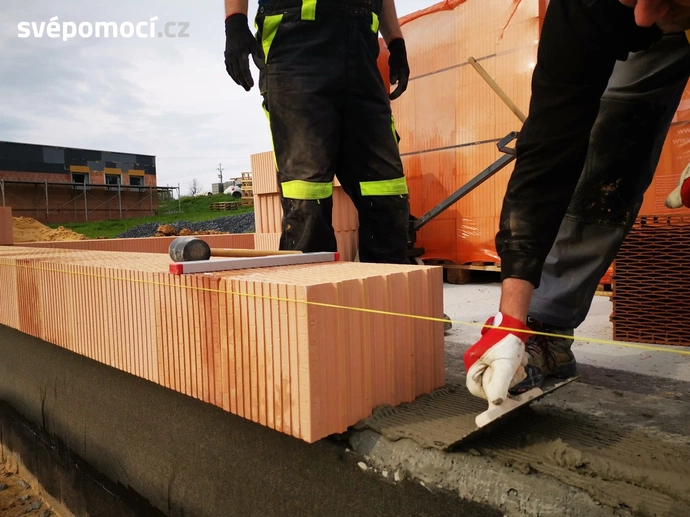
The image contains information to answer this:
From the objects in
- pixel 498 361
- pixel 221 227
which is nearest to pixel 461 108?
pixel 498 361

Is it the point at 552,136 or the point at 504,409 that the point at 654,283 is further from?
the point at 504,409

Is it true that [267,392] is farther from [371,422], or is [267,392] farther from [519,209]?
[519,209]

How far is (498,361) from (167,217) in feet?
96.0

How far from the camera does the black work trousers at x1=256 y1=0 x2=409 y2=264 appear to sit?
2324 millimetres

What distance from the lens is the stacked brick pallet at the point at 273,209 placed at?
536 centimetres

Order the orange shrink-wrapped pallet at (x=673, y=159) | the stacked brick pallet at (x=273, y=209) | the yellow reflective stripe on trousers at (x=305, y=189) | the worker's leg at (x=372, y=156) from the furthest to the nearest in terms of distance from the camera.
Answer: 1. the stacked brick pallet at (x=273, y=209)
2. the orange shrink-wrapped pallet at (x=673, y=159)
3. the worker's leg at (x=372, y=156)
4. the yellow reflective stripe on trousers at (x=305, y=189)

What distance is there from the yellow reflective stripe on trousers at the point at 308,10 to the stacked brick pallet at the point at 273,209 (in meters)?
2.90

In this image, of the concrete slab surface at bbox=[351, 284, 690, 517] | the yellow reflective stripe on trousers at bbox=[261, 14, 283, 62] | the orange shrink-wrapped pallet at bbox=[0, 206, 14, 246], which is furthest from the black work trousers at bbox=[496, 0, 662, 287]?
the orange shrink-wrapped pallet at bbox=[0, 206, 14, 246]

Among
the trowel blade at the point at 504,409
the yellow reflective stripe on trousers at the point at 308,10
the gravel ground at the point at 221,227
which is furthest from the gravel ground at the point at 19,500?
the gravel ground at the point at 221,227

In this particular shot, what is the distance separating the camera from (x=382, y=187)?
7.95 ft

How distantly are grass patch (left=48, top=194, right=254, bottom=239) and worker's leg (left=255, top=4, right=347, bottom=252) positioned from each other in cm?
2047

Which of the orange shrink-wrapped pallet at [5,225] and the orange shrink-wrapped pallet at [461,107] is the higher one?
the orange shrink-wrapped pallet at [461,107]

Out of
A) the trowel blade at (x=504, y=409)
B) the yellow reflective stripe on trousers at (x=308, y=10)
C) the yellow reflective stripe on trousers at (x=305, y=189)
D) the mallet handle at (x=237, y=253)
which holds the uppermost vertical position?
the yellow reflective stripe on trousers at (x=308, y=10)

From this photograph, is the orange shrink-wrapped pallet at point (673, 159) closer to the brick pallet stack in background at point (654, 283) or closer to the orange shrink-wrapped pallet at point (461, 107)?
the orange shrink-wrapped pallet at point (461, 107)
